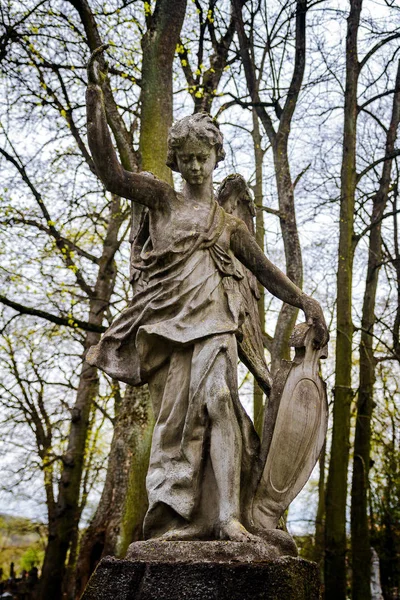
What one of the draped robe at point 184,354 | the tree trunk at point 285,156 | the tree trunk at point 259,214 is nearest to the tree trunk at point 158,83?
the tree trunk at point 285,156

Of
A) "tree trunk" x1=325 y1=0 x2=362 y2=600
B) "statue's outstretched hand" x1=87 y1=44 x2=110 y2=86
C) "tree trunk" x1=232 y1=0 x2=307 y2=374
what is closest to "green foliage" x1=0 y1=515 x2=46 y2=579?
"tree trunk" x1=325 y1=0 x2=362 y2=600

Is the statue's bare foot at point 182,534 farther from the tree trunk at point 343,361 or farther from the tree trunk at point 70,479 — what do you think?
the tree trunk at point 70,479

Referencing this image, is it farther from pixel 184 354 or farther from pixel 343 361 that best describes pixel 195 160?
pixel 343 361

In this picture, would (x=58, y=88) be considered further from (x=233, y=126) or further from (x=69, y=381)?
(x=69, y=381)

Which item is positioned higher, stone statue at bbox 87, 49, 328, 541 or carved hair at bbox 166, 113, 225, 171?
carved hair at bbox 166, 113, 225, 171

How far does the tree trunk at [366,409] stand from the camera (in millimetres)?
13297

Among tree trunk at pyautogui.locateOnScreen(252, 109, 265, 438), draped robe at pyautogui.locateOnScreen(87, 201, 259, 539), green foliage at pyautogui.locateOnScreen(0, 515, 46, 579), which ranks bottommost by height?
green foliage at pyautogui.locateOnScreen(0, 515, 46, 579)

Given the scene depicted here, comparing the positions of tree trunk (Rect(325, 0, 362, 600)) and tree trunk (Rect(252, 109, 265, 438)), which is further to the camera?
tree trunk (Rect(252, 109, 265, 438))

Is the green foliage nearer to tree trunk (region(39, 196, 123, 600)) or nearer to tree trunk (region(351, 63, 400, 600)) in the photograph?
tree trunk (region(39, 196, 123, 600))

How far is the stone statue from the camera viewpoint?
4.34 meters

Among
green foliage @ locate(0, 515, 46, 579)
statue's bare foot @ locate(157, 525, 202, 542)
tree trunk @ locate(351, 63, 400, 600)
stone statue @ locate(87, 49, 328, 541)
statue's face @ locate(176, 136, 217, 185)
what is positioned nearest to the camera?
statue's bare foot @ locate(157, 525, 202, 542)

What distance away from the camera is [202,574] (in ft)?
12.2

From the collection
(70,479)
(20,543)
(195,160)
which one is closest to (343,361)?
(70,479)

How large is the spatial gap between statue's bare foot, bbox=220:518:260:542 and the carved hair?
237 centimetres
